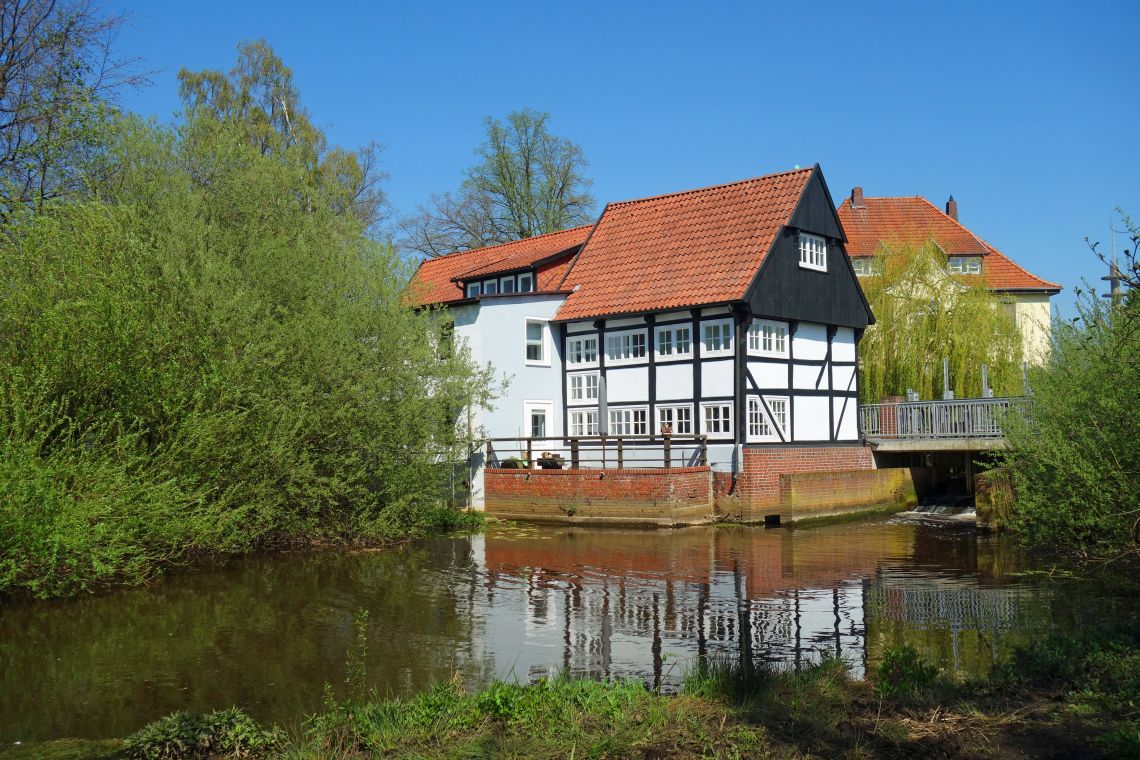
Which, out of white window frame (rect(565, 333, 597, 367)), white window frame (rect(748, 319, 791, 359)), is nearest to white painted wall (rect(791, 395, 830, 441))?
white window frame (rect(748, 319, 791, 359))

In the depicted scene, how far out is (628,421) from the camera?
29.1m

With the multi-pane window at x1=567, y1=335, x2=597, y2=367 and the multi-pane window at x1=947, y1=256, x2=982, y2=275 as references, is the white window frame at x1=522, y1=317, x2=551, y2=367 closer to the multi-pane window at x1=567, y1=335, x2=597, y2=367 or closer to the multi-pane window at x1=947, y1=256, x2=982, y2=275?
the multi-pane window at x1=567, y1=335, x2=597, y2=367

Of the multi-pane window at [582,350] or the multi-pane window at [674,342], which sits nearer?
the multi-pane window at [674,342]

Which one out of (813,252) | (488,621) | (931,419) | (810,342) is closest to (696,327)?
(810,342)

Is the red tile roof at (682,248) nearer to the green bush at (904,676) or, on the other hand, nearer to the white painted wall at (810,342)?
the white painted wall at (810,342)

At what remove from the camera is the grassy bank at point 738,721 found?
5883 mm

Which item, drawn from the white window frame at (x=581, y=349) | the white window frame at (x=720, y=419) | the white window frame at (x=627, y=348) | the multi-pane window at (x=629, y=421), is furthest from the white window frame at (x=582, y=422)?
the white window frame at (x=720, y=419)

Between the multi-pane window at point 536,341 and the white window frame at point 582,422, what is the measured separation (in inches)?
75.8

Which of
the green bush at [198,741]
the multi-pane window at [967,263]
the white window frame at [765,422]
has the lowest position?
the green bush at [198,741]

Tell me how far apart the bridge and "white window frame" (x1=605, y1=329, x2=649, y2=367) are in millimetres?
7355

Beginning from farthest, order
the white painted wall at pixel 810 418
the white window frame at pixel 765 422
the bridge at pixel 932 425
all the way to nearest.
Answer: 1. the white painted wall at pixel 810 418
2. the bridge at pixel 932 425
3. the white window frame at pixel 765 422

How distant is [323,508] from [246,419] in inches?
133

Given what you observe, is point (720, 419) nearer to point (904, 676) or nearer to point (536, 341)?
point (536, 341)

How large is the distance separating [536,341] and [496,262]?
16.8 ft
